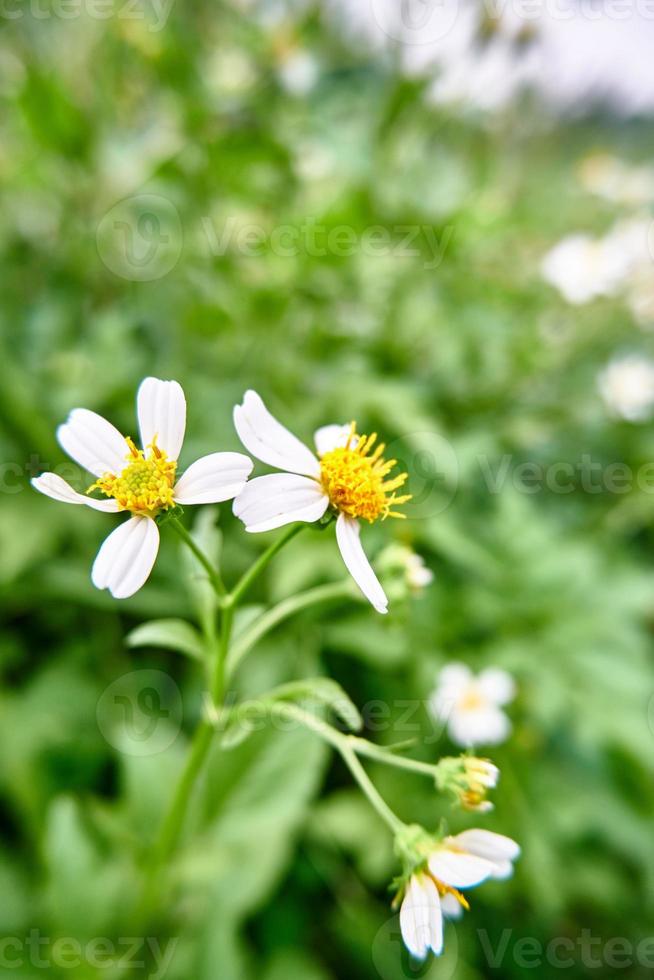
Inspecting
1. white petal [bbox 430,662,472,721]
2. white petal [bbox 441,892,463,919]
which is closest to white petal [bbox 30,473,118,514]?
white petal [bbox 441,892,463,919]

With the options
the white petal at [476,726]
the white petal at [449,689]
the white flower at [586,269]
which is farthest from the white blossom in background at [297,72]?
the white petal at [476,726]

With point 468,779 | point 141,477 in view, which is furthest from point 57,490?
point 468,779

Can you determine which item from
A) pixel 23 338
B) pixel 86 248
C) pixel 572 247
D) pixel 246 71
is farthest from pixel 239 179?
pixel 572 247

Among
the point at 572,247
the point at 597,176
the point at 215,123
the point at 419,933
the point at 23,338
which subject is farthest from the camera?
the point at 597,176

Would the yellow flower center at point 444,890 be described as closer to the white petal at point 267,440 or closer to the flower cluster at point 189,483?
the flower cluster at point 189,483

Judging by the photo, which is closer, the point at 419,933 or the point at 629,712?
the point at 419,933

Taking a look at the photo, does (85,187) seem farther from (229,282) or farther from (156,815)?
(156,815)

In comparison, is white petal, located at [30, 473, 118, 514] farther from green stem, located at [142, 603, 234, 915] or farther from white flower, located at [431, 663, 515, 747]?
white flower, located at [431, 663, 515, 747]
